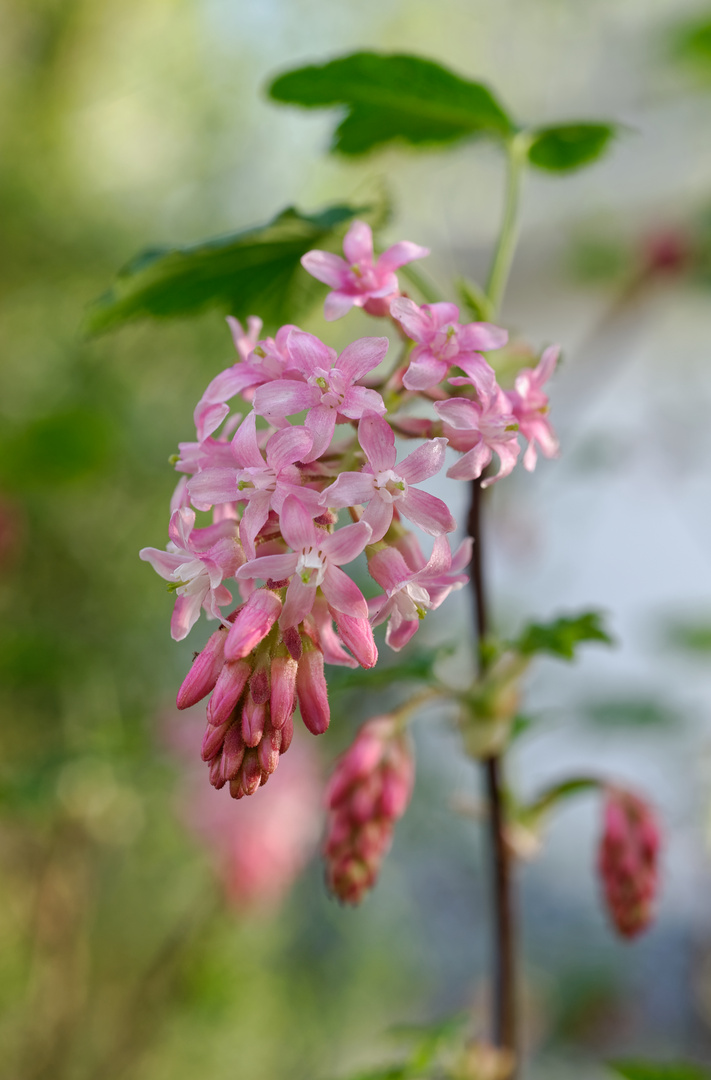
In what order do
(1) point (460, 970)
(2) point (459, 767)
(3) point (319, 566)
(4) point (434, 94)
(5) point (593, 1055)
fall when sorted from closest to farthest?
1. (3) point (319, 566)
2. (4) point (434, 94)
3. (5) point (593, 1055)
4. (2) point (459, 767)
5. (1) point (460, 970)

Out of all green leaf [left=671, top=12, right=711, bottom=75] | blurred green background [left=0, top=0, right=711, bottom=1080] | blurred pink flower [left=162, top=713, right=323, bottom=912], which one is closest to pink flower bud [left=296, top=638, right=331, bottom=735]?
blurred green background [left=0, top=0, right=711, bottom=1080]

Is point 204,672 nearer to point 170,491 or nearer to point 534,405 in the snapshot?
point 534,405

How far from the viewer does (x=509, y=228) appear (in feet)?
1.79

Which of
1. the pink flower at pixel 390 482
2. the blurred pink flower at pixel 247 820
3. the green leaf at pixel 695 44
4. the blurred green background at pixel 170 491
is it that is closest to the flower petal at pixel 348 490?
the pink flower at pixel 390 482

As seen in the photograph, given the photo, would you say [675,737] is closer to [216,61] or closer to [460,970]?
[460,970]

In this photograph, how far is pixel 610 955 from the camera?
252cm

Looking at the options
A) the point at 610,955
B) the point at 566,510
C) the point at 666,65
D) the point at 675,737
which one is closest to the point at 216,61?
the point at 666,65

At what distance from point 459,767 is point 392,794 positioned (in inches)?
77.8

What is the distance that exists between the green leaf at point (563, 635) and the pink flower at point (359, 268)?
0.23 m

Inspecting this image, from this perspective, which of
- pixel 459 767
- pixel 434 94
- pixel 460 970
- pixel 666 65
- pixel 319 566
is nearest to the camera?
pixel 319 566

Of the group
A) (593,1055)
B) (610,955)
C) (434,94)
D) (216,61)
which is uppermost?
(216,61)

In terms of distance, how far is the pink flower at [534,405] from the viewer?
41 cm

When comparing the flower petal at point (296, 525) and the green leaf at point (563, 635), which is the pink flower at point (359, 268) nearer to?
the flower petal at point (296, 525)

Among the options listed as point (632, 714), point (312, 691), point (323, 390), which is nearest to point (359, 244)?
point (323, 390)
